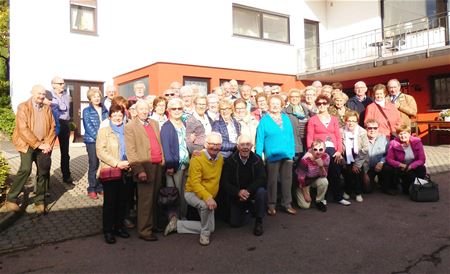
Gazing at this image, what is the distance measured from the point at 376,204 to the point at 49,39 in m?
12.3

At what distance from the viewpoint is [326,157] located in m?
5.89

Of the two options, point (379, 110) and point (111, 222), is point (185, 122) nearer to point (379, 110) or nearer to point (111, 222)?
point (111, 222)

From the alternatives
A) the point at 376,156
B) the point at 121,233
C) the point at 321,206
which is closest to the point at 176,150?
the point at 121,233

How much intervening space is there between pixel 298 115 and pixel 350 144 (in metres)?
1.12

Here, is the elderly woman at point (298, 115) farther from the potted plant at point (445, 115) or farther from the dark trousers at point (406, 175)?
the potted plant at point (445, 115)

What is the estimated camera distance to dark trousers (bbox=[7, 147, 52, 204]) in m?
5.32

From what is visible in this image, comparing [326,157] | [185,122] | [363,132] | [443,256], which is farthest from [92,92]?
[443,256]

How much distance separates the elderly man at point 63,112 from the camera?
6.67 metres

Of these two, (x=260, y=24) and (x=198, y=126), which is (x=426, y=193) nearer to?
(x=198, y=126)

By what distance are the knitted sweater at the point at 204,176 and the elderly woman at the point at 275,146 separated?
99cm

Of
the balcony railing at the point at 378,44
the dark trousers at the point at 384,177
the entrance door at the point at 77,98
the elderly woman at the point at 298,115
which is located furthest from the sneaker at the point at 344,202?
the entrance door at the point at 77,98

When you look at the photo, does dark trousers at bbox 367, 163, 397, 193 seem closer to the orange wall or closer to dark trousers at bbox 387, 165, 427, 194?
dark trousers at bbox 387, 165, 427, 194

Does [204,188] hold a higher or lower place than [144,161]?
lower

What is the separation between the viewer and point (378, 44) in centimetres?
1278
